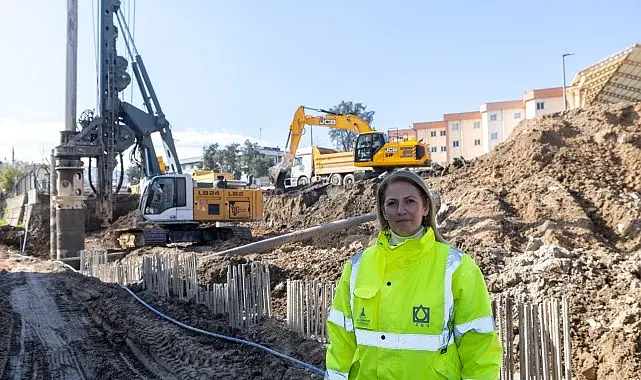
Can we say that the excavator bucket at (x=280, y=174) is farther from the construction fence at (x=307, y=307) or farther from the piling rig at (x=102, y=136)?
the construction fence at (x=307, y=307)

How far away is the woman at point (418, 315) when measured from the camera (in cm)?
211

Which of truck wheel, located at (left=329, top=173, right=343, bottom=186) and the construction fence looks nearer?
the construction fence

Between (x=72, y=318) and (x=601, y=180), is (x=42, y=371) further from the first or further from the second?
(x=601, y=180)

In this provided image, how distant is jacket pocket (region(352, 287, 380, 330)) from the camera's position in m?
2.21

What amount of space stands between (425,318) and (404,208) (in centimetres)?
47

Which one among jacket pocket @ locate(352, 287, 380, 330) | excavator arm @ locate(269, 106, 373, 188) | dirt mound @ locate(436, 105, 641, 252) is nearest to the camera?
jacket pocket @ locate(352, 287, 380, 330)

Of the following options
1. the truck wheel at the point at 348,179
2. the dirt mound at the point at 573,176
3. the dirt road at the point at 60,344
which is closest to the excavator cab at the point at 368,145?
the truck wheel at the point at 348,179

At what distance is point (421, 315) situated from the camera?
2.13m

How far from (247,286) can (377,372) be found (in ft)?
18.2

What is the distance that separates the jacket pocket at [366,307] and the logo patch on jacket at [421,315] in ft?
0.49

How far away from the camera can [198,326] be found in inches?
304

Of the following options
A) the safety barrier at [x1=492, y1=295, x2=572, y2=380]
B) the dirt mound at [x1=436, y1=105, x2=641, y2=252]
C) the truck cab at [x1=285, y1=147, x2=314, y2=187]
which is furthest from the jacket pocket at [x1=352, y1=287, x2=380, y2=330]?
the truck cab at [x1=285, y1=147, x2=314, y2=187]

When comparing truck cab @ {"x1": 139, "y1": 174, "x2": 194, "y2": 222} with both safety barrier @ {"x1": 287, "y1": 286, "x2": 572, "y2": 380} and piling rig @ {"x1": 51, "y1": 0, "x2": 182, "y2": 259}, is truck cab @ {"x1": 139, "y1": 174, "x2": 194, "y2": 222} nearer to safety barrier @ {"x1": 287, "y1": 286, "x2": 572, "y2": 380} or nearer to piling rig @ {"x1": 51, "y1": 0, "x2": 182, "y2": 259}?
piling rig @ {"x1": 51, "y1": 0, "x2": 182, "y2": 259}

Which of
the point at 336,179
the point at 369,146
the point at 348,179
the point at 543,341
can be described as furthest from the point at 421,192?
the point at 336,179
